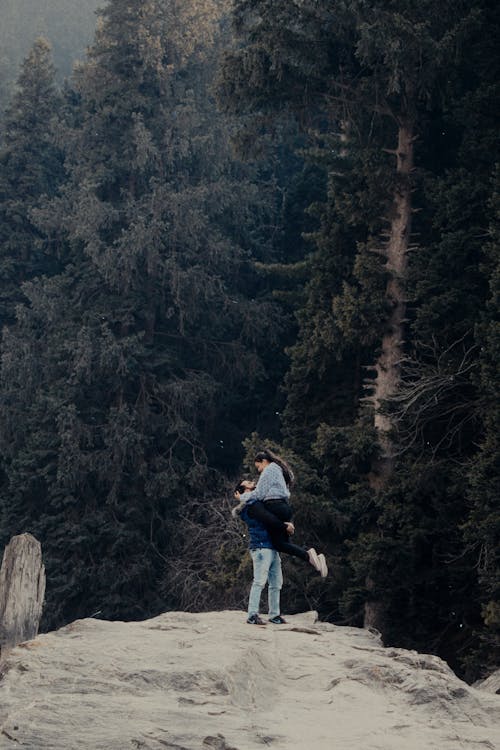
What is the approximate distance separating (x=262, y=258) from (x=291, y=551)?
23.2 meters

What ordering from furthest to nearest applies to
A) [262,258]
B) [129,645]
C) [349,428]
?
[262,258] → [349,428] → [129,645]

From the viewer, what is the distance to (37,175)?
3541 cm

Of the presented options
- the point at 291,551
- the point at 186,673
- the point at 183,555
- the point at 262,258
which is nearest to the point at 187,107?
the point at 262,258

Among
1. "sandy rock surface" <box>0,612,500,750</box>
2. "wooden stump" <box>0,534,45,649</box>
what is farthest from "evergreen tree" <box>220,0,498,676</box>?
"wooden stump" <box>0,534,45,649</box>

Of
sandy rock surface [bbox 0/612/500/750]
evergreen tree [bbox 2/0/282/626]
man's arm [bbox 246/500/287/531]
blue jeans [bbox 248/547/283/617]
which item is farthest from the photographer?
evergreen tree [bbox 2/0/282/626]

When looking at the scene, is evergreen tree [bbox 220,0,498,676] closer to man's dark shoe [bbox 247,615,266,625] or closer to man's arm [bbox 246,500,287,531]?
man's dark shoe [bbox 247,615,266,625]

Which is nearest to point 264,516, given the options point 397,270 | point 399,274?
point 399,274

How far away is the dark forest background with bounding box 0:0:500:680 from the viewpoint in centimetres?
2023

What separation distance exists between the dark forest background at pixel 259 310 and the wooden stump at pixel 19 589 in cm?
867

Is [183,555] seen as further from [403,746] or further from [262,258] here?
[403,746]

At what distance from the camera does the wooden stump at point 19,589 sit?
391 inches

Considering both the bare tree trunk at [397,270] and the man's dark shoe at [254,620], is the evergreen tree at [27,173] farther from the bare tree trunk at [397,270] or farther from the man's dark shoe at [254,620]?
the man's dark shoe at [254,620]

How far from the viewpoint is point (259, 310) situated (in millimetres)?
31797

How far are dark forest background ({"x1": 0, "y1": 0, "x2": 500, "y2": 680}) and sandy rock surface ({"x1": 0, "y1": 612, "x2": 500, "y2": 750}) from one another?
7.96 meters
